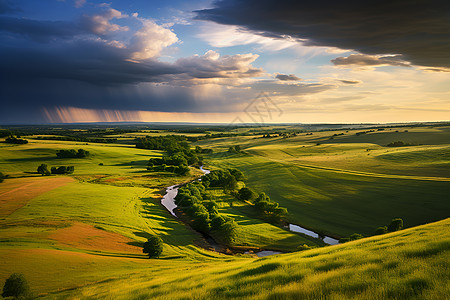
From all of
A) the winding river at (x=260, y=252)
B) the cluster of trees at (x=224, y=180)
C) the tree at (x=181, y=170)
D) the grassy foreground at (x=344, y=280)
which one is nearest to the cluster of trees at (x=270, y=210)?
the winding river at (x=260, y=252)

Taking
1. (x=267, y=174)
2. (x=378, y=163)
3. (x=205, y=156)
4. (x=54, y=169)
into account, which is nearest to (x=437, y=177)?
(x=378, y=163)

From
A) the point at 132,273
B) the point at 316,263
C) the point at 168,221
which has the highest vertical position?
the point at 316,263

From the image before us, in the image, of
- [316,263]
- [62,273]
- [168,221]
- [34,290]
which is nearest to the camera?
[316,263]

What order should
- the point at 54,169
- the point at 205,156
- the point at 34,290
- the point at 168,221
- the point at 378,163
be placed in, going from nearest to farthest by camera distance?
the point at 34,290 → the point at 168,221 → the point at 378,163 → the point at 54,169 → the point at 205,156

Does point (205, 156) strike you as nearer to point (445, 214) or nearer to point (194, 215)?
point (194, 215)

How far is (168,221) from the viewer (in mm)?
59594

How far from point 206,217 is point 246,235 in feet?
36.0

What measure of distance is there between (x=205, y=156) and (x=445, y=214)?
476ft

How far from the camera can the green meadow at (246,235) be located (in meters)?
13.1

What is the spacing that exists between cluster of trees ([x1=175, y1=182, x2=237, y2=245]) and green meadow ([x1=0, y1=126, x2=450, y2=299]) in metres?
2.85

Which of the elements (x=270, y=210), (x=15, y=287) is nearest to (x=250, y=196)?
(x=270, y=210)

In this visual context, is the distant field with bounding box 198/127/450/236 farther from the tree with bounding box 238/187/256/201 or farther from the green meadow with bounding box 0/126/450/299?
the tree with bounding box 238/187/256/201

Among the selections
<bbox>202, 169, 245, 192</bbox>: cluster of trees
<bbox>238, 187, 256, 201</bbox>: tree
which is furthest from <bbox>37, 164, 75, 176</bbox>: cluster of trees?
<bbox>238, 187, 256, 201</bbox>: tree

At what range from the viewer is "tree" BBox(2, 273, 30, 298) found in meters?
22.2
